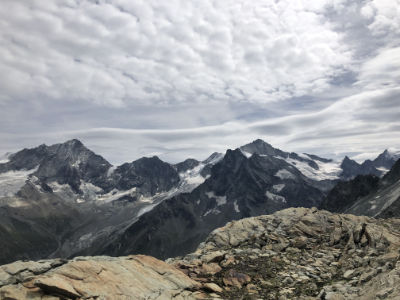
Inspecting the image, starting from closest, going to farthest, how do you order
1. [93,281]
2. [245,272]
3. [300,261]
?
1. [93,281]
2. [245,272]
3. [300,261]

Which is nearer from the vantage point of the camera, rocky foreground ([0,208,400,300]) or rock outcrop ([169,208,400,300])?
rocky foreground ([0,208,400,300])

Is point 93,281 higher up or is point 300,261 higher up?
point 93,281

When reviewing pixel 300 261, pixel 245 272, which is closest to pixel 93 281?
pixel 245 272

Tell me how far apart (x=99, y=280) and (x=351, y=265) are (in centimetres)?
2398

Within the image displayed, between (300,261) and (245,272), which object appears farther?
(300,261)

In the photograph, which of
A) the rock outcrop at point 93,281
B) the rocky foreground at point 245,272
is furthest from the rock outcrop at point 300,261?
the rock outcrop at point 93,281

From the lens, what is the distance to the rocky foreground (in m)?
20.8

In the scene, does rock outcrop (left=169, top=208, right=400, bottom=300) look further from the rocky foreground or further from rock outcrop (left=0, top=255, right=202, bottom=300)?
rock outcrop (left=0, top=255, right=202, bottom=300)

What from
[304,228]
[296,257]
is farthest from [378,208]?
[296,257]

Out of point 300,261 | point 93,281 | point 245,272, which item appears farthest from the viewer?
point 300,261

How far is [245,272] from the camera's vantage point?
29625 mm

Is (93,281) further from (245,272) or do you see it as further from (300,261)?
(300,261)

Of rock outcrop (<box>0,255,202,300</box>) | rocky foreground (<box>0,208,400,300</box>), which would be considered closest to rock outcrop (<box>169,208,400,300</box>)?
rocky foreground (<box>0,208,400,300</box>)

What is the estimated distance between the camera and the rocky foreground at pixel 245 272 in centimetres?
2075
